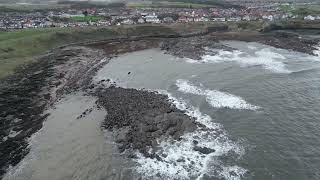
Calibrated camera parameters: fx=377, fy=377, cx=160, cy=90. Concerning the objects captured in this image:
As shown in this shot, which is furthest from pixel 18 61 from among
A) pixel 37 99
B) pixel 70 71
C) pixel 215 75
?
pixel 215 75

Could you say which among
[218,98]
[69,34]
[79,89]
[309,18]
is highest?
[309,18]

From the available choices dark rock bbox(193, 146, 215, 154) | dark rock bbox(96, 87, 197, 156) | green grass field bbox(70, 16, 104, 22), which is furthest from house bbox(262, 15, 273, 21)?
dark rock bbox(193, 146, 215, 154)

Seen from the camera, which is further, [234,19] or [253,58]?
[234,19]

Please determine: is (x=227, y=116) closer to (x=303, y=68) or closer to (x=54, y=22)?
(x=303, y=68)

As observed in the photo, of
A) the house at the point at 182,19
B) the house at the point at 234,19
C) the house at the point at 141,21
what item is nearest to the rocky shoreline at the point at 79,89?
the house at the point at 141,21

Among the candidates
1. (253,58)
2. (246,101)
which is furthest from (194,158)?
(253,58)

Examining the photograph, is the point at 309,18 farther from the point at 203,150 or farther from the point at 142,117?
the point at 203,150

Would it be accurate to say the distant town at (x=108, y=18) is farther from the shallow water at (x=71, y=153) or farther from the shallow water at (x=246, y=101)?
the shallow water at (x=71, y=153)

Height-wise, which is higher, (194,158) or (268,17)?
(268,17)
